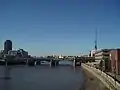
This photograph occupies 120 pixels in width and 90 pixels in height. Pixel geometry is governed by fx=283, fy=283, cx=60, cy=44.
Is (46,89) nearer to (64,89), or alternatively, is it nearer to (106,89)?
(64,89)

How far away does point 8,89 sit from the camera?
56.2 meters

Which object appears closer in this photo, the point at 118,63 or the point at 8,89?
the point at 8,89

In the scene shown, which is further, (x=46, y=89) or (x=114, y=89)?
(x=46, y=89)

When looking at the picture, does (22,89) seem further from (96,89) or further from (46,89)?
(96,89)

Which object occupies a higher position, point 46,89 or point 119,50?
point 119,50

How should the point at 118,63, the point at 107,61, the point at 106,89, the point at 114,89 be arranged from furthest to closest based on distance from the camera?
1. the point at 107,61
2. the point at 118,63
3. the point at 106,89
4. the point at 114,89

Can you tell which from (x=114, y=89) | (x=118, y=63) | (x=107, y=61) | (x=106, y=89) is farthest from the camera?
(x=107, y=61)

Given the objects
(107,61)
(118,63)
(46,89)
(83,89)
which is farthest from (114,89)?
(107,61)

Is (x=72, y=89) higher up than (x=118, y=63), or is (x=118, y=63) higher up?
(x=118, y=63)

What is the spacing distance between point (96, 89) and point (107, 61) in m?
54.7

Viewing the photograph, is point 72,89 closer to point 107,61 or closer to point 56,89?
point 56,89

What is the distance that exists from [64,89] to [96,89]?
650 cm

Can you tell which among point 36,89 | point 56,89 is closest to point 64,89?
point 56,89

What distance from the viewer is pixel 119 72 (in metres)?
82.1
